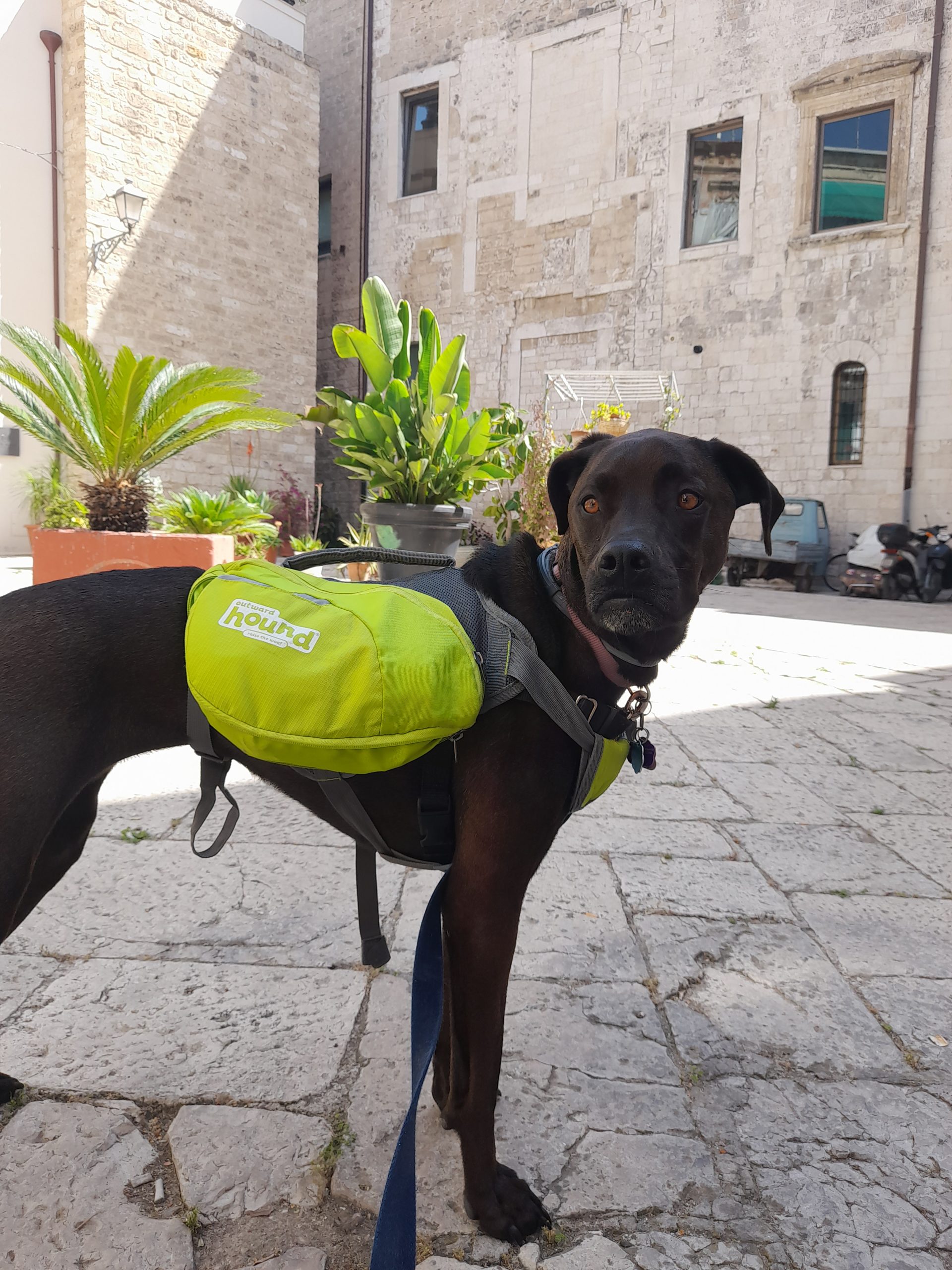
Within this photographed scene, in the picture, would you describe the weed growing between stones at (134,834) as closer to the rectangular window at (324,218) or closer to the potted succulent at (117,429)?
the potted succulent at (117,429)

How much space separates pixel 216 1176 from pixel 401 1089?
374 mm

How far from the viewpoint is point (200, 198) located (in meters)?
14.0

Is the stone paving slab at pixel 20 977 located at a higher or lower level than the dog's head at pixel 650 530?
lower

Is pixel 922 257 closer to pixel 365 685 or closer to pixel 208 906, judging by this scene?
pixel 208 906

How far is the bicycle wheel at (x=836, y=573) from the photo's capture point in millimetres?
12680

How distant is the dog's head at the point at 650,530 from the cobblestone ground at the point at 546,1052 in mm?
899

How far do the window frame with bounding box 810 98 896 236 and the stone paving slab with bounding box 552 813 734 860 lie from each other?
484 inches

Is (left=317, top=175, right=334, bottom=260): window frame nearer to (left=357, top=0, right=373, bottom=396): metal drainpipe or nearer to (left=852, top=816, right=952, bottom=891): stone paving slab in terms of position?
(left=357, top=0, right=373, bottom=396): metal drainpipe

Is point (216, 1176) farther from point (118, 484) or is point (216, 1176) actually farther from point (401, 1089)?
point (118, 484)

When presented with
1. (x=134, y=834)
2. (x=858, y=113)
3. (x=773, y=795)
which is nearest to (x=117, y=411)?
(x=134, y=834)

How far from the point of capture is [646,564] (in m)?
1.29

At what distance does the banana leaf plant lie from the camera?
5.74 m

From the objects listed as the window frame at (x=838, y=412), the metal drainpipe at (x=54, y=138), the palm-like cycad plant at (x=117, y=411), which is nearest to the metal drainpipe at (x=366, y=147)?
the metal drainpipe at (x=54, y=138)

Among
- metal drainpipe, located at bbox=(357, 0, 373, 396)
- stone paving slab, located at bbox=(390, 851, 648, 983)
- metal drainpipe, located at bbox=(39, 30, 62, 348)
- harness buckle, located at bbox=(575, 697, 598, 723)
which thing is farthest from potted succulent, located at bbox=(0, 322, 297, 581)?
metal drainpipe, located at bbox=(357, 0, 373, 396)
